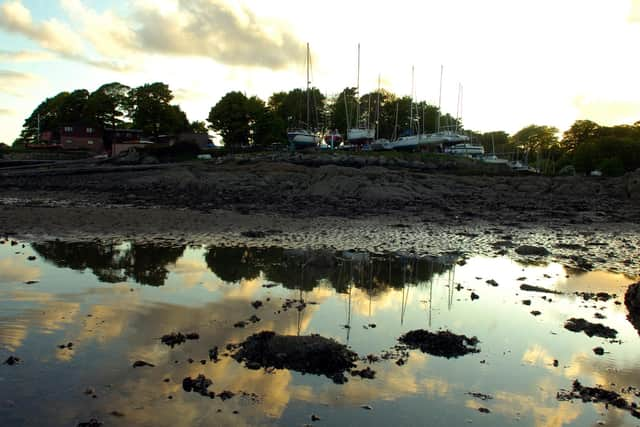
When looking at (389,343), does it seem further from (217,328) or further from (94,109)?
(94,109)

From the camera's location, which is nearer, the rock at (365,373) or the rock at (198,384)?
the rock at (198,384)

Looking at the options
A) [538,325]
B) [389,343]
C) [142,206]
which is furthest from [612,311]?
[142,206]

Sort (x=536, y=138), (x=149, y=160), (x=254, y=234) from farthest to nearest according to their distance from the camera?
(x=536, y=138)
(x=149, y=160)
(x=254, y=234)

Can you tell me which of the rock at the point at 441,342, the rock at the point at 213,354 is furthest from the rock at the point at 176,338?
the rock at the point at 441,342

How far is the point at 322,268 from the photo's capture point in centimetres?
1175

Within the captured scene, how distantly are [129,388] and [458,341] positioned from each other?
14.6ft

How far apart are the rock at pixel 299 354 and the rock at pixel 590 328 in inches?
158

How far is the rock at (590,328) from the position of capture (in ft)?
26.0

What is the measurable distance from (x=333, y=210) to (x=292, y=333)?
1604cm

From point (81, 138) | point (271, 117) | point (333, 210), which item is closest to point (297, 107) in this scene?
point (271, 117)

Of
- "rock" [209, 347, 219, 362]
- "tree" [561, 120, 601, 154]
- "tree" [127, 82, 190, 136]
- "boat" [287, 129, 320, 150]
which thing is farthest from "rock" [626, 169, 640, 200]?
"tree" [561, 120, 601, 154]

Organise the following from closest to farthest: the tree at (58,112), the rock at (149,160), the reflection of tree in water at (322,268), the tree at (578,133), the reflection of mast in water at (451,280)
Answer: the reflection of mast in water at (451,280)
the reflection of tree in water at (322,268)
the rock at (149,160)
the tree at (58,112)
the tree at (578,133)

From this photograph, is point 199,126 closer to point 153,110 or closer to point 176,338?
point 153,110

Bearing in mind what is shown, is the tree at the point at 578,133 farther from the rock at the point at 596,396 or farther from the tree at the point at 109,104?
the rock at the point at 596,396
